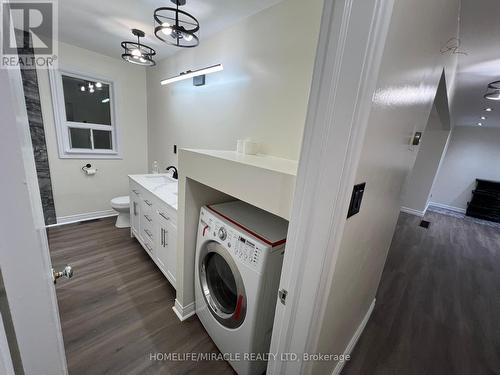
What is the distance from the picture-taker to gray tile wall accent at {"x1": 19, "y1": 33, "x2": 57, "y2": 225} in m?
2.36

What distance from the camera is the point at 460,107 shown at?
4.05 m

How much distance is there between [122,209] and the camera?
9.59ft

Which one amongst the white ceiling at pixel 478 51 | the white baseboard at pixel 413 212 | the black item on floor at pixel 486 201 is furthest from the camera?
the black item on floor at pixel 486 201

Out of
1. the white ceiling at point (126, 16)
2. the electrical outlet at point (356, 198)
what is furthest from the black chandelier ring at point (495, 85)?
the electrical outlet at point (356, 198)

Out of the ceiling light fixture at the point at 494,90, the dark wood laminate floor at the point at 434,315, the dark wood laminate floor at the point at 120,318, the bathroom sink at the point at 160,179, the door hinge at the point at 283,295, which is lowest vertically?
the dark wood laminate floor at the point at 120,318

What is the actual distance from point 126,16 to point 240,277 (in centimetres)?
242

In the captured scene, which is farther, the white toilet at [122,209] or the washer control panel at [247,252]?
the white toilet at [122,209]

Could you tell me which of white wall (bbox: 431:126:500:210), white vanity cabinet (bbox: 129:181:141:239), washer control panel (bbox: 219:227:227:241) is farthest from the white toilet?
white wall (bbox: 431:126:500:210)

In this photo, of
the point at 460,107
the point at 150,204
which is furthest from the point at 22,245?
the point at 460,107

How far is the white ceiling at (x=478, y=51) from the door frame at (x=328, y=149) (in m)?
1.74

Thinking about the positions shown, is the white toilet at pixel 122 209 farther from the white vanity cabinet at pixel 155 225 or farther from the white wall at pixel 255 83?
the white wall at pixel 255 83

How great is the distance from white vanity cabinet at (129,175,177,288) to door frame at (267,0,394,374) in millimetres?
1265

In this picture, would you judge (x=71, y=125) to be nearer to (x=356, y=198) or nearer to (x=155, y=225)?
(x=155, y=225)

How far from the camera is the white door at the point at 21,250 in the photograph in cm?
38
